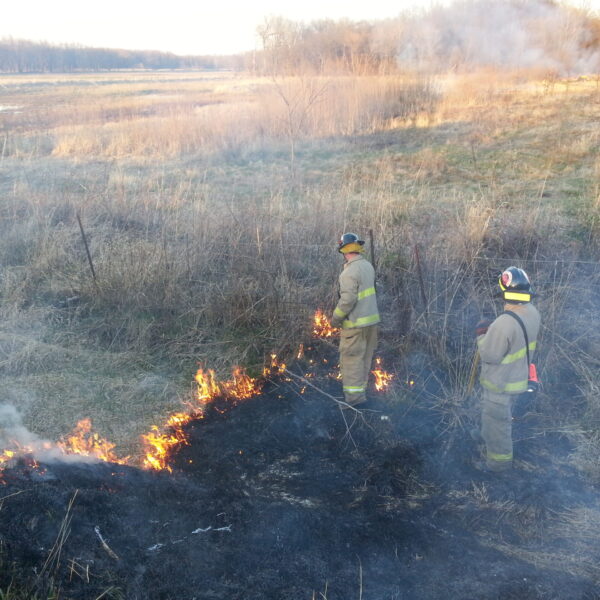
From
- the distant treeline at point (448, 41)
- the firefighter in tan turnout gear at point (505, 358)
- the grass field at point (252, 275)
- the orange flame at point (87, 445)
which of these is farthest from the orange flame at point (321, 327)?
the distant treeline at point (448, 41)

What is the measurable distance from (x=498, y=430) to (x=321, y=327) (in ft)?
8.68

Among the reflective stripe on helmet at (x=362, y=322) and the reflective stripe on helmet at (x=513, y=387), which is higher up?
the reflective stripe on helmet at (x=362, y=322)

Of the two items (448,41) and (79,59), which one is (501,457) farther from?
(79,59)

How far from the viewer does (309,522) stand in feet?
13.1

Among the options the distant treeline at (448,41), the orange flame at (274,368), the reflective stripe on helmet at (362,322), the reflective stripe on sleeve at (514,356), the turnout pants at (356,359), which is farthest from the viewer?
the distant treeline at (448,41)

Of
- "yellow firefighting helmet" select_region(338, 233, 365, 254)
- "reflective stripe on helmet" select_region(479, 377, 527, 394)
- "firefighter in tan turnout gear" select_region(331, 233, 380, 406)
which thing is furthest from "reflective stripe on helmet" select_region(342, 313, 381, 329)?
"reflective stripe on helmet" select_region(479, 377, 527, 394)

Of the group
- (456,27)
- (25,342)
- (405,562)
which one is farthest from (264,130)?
(405,562)

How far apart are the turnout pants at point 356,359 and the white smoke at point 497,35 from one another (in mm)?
17408

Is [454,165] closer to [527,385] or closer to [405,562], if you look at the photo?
[527,385]

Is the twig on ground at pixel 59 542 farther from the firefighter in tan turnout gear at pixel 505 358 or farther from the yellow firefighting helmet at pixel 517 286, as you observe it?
the yellow firefighting helmet at pixel 517 286

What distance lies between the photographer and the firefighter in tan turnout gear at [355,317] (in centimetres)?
499

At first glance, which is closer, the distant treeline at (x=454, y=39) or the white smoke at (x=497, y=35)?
the distant treeline at (x=454, y=39)

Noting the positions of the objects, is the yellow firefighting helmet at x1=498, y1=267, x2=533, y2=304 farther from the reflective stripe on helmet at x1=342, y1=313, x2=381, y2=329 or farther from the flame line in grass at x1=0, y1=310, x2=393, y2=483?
the flame line in grass at x1=0, y1=310, x2=393, y2=483

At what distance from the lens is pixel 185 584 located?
138 inches
